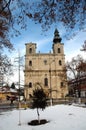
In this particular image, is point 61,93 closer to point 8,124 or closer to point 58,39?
point 58,39

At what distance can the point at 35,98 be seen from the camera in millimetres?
28953

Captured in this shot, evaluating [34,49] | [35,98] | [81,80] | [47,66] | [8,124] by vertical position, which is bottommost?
[8,124]

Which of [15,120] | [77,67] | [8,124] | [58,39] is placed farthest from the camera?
[58,39]

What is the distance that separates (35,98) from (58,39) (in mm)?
68749

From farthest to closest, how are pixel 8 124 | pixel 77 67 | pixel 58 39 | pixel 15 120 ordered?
pixel 58 39 → pixel 77 67 → pixel 15 120 → pixel 8 124

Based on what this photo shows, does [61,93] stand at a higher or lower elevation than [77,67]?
lower

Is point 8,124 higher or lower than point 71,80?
lower

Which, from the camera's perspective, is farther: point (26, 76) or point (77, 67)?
point (26, 76)

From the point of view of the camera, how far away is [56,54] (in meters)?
92.4

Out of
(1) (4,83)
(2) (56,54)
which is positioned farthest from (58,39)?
(1) (4,83)

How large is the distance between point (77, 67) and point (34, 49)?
33.9 meters

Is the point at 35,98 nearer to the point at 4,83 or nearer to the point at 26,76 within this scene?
the point at 4,83

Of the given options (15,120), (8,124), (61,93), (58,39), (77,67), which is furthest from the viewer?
(58,39)

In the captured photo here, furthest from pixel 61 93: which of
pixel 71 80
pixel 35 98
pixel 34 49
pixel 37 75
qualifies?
pixel 35 98
